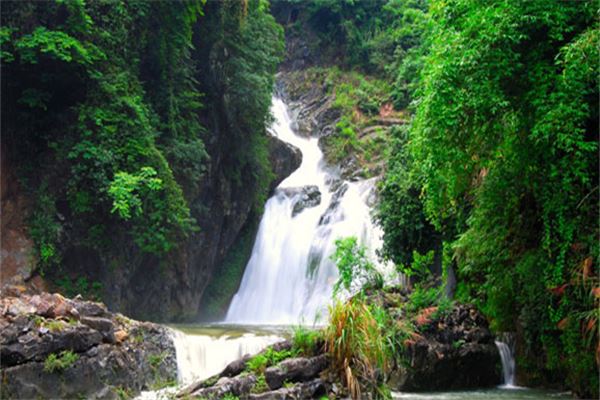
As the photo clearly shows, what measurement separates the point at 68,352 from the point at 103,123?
24.2ft

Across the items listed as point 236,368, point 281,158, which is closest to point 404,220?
point 236,368

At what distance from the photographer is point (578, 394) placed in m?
9.05

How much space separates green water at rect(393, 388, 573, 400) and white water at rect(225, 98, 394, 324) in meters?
8.70

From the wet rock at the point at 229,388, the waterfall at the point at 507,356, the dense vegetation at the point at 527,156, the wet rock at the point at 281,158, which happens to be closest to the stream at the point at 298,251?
the wet rock at the point at 281,158

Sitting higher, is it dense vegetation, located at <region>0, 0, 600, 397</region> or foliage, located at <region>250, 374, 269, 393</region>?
dense vegetation, located at <region>0, 0, 600, 397</region>

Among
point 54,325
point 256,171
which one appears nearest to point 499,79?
point 54,325

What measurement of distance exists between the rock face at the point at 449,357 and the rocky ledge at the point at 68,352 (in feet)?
14.3

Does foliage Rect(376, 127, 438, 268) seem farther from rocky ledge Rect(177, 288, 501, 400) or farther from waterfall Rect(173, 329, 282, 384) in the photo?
waterfall Rect(173, 329, 282, 384)

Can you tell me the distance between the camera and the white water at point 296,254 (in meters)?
20.0

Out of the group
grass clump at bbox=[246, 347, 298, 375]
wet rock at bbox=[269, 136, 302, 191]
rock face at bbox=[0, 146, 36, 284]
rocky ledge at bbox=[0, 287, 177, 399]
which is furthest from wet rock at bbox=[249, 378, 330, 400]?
wet rock at bbox=[269, 136, 302, 191]

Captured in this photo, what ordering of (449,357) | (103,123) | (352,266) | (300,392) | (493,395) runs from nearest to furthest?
(300,392), (493,395), (449,357), (352,266), (103,123)

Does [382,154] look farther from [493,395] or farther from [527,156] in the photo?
[493,395]

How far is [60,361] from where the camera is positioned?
29.5ft

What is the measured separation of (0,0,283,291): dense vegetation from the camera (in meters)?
14.2
